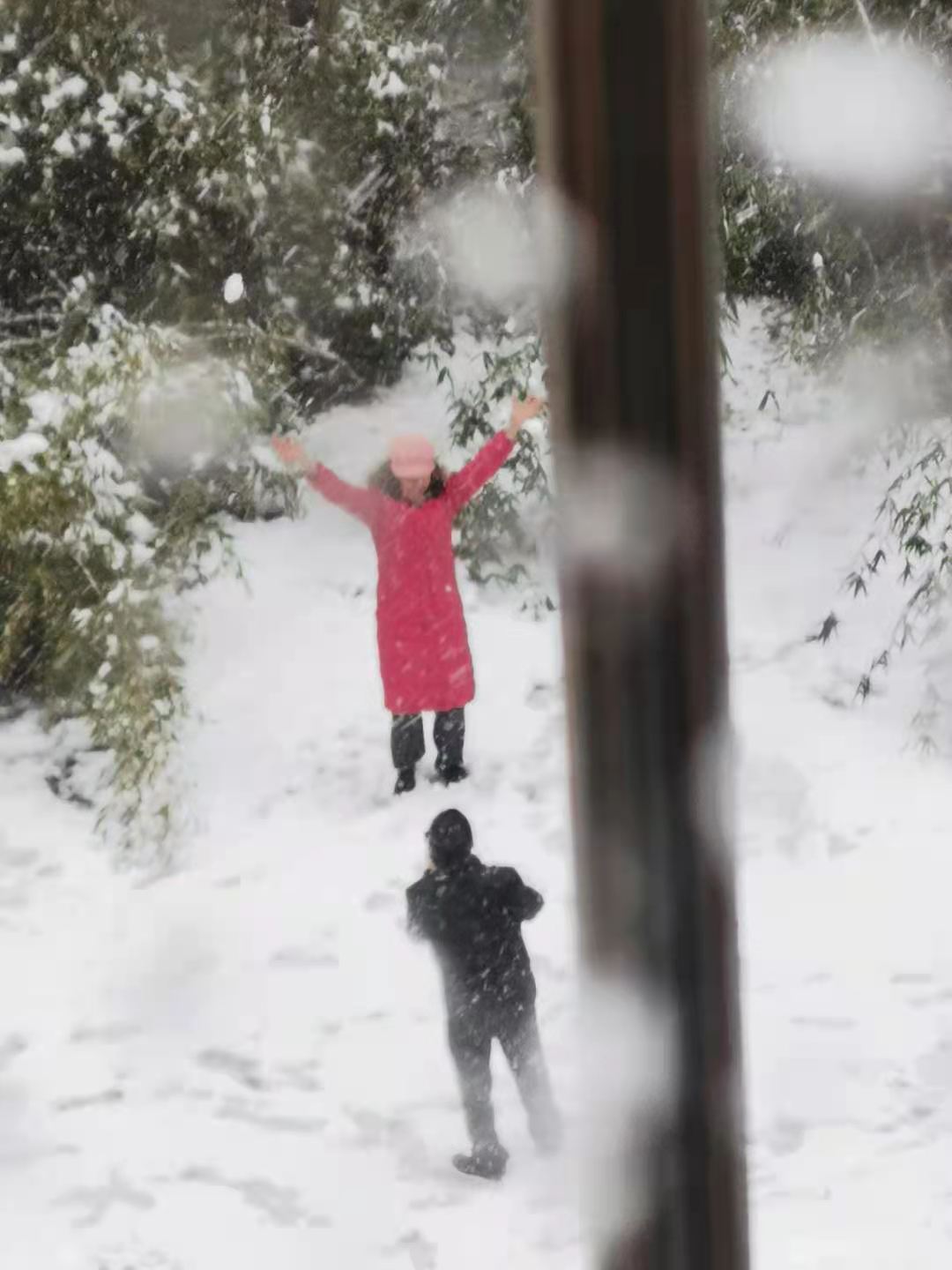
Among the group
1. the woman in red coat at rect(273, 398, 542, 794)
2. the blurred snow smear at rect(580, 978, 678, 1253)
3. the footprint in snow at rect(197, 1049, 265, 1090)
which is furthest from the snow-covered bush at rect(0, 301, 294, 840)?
the blurred snow smear at rect(580, 978, 678, 1253)

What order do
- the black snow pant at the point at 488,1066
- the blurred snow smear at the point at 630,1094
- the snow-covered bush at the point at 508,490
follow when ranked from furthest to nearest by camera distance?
1. the snow-covered bush at the point at 508,490
2. the black snow pant at the point at 488,1066
3. the blurred snow smear at the point at 630,1094

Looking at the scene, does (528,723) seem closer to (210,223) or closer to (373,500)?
(373,500)

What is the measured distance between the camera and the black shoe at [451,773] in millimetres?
6352

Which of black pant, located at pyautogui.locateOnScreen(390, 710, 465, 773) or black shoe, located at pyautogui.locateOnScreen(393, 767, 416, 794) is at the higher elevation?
black pant, located at pyautogui.locateOnScreen(390, 710, 465, 773)

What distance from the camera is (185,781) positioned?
664 cm

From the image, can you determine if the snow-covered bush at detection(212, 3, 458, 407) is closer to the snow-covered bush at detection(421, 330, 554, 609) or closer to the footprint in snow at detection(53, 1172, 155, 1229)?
the snow-covered bush at detection(421, 330, 554, 609)

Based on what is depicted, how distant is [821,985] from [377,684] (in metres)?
2.68

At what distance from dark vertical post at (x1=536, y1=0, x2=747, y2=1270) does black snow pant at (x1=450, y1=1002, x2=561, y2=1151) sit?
101 inches

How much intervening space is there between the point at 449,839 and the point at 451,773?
2.61 m

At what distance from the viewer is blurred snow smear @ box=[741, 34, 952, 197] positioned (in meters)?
6.15

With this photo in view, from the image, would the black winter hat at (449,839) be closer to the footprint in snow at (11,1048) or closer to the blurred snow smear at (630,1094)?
the footprint in snow at (11,1048)

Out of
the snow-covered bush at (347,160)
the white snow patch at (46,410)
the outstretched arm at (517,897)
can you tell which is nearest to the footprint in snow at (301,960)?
the outstretched arm at (517,897)

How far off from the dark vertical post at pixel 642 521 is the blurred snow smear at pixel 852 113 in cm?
513

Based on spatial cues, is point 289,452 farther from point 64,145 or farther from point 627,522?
point 627,522
